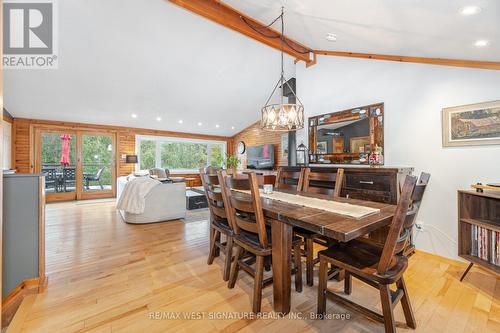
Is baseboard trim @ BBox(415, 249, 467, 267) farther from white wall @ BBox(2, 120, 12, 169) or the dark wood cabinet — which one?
white wall @ BBox(2, 120, 12, 169)

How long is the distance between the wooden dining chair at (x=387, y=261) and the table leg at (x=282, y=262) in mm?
238

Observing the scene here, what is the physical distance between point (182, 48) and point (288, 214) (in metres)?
3.67

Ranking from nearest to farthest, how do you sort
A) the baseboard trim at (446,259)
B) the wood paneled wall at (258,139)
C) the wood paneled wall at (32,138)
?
the baseboard trim at (446,259) → the wood paneled wall at (32,138) → the wood paneled wall at (258,139)

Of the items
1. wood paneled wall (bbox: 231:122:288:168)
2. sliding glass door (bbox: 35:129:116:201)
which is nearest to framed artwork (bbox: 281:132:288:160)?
wood paneled wall (bbox: 231:122:288:168)

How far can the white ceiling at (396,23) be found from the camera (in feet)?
5.36

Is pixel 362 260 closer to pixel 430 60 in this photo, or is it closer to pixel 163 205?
pixel 430 60

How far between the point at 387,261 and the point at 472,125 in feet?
7.12

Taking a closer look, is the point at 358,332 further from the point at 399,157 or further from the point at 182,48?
the point at 182,48

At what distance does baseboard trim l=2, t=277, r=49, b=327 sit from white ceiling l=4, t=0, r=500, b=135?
3.15m

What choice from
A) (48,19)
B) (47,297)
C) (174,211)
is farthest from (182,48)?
(47,297)

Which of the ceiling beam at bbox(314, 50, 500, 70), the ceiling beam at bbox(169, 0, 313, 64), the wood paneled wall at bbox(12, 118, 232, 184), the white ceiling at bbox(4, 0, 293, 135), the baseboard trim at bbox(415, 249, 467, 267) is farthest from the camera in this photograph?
the wood paneled wall at bbox(12, 118, 232, 184)

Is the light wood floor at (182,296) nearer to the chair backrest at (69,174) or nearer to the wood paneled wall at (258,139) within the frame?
the chair backrest at (69,174)

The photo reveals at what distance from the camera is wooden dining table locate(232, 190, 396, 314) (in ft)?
4.26

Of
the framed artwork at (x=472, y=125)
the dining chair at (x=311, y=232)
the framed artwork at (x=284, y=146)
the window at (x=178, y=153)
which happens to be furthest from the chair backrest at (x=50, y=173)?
the framed artwork at (x=472, y=125)
